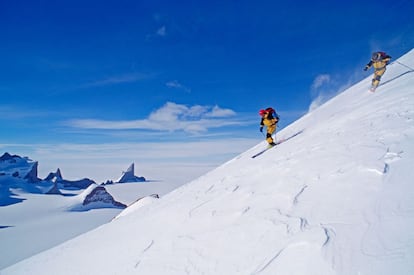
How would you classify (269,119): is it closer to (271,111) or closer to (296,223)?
(271,111)

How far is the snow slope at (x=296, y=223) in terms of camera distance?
12.3ft

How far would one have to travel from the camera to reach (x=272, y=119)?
1291 cm

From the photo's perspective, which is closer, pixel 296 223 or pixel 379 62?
pixel 296 223

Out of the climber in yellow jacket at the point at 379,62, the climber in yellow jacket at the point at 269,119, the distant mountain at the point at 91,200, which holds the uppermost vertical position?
the climber in yellow jacket at the point at 379,62

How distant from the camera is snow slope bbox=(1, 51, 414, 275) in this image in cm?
376

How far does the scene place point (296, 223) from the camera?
4781mm

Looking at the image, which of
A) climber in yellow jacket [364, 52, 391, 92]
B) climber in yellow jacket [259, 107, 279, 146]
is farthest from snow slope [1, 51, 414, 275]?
climber in yellow jacket [364, 52, 391, 92]

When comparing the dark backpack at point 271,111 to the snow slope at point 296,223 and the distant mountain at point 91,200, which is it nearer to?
the snow slope at point 296,223

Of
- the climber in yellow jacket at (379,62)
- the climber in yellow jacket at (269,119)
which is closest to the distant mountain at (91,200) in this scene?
the climber in yellow jacket at (269,119)

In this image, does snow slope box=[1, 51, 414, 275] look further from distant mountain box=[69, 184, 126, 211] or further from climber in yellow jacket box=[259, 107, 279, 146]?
distant mountain box=[69, 184, 126, 211]

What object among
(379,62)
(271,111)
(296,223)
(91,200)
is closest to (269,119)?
(271,111)

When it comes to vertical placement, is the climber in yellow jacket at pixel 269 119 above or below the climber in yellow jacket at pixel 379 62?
below

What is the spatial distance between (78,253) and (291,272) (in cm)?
642

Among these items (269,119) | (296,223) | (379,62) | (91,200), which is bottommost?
(91,200)
